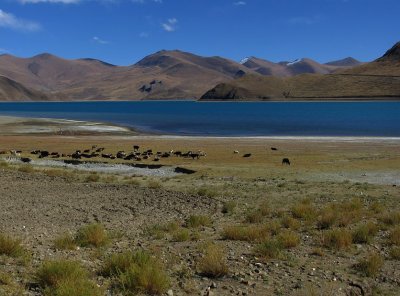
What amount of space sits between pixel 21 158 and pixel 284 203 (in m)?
25.1

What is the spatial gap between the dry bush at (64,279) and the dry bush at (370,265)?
5.00 meters

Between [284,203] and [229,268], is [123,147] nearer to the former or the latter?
[284,203]

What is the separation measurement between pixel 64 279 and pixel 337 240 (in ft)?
21.0

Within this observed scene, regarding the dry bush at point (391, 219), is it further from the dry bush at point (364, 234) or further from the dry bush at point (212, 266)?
the dry bush at point (212, 266)

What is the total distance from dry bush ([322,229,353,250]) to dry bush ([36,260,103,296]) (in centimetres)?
571

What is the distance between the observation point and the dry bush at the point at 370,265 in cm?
989

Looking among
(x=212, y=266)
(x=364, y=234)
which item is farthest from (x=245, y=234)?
(x=212, y=266)

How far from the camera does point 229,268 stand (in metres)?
10.1

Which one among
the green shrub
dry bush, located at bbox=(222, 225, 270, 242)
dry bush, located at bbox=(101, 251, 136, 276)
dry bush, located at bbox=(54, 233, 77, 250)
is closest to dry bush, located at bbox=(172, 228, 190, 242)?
dry bush, located at bbox=(222, 225, 270, 242)

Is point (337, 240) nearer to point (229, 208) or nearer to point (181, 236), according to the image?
point (181, 236)

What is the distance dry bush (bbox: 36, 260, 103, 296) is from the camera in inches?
308

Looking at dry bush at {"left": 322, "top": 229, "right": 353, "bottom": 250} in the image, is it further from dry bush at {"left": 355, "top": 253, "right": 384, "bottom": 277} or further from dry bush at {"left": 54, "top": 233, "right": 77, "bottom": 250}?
dry bush at {"left": 54, "top": 233, "right": 77, "bottom": 250}

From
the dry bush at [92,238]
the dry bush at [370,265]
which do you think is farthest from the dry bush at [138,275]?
the dry bush at [370,265]

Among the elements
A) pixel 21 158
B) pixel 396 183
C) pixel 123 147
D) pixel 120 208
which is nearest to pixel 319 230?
pixel 120 208
